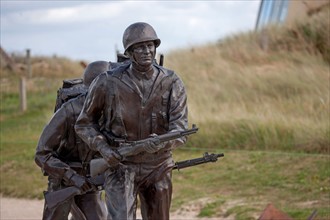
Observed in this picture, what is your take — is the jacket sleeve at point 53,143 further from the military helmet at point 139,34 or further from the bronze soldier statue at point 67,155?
the military helmet at point 139,34

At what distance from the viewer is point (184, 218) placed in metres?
12.0

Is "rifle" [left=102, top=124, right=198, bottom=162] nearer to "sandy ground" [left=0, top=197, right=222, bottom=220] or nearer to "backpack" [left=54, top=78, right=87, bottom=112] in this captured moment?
"backpack" [left=54, top=78, right=87, bottom=112]

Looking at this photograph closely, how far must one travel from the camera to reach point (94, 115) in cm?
731

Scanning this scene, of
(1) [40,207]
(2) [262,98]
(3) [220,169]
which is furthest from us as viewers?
(2) [262,98]

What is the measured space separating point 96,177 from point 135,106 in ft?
2.75

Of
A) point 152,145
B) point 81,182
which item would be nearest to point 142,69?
point 152,145

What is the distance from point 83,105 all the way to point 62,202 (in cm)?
93

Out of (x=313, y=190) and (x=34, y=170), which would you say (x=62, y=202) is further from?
(x=34, y=170)

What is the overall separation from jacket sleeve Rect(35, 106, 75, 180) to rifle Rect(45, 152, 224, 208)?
0.51 feet

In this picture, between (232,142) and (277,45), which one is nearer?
(232,142)

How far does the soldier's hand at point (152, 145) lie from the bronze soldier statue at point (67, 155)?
1.10m

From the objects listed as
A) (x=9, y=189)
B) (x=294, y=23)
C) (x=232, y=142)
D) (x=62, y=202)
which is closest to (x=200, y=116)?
(x=232, y=142)

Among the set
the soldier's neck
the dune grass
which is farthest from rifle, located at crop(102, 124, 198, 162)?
the dune grass

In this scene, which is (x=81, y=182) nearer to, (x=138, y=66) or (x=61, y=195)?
(x=61, y=195)
